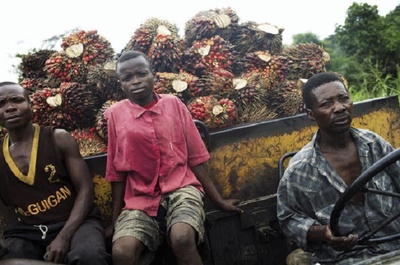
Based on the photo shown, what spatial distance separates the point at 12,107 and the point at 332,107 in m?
1.77

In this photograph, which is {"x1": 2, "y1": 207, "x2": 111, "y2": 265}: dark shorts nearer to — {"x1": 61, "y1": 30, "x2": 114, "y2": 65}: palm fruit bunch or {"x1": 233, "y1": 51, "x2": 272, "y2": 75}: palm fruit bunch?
{"x1": 61, "y1": 30, "x2": 114, "y2": 65}: palm fruit bunch

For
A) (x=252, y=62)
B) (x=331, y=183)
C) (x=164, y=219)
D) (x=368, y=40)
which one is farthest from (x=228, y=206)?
(x=368, y=40)

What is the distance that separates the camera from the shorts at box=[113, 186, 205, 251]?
2.29 meters

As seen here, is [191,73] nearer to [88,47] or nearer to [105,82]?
[105,82]

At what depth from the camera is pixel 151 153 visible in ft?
8.36

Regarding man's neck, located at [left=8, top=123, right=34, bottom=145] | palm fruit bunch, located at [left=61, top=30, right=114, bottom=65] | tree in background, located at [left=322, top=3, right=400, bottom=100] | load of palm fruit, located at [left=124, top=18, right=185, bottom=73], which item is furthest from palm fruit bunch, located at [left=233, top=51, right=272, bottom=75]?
tree in background, located at [left=322, top=3, right=400, bottom=100]

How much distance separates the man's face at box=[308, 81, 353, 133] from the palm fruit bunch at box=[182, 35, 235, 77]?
60.2 inches

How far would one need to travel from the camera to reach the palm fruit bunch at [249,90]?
3512 millimetres

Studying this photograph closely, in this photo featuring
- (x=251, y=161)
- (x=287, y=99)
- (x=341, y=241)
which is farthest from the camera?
(x=287, y=99)

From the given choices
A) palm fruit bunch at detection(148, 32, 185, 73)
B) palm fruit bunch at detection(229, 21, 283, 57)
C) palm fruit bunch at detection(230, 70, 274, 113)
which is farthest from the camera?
palm fruit bunch at detection(229, 21, 283, 57)

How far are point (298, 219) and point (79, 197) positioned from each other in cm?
122

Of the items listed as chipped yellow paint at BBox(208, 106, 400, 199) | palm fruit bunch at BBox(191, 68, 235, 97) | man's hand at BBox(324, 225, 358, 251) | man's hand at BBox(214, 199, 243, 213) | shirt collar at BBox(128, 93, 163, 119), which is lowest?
man's hand at BBox(324, 225, 358, 251)

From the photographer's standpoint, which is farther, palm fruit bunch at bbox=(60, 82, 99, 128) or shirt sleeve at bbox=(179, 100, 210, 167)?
palm fruit bunch at bbox=(60, 82, 99, 128)

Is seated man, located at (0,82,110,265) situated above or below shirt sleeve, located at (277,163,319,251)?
above
